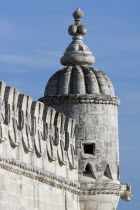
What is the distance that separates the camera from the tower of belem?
2388cm

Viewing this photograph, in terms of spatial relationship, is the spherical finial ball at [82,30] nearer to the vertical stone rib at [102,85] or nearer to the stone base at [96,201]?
the vertical stone rib at [102,85]

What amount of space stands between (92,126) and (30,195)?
3.99 metres

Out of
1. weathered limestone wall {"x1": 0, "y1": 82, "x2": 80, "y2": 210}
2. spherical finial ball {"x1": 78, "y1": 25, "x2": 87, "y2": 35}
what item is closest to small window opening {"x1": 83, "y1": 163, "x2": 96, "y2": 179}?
weathered limestone wall {"x1": 0, "y1": 82, "x2": 80, "y2": 210}

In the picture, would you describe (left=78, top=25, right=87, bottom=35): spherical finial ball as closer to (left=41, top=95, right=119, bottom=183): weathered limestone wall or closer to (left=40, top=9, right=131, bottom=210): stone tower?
(left=40, top=9, right=131, bottom=210): stone tower

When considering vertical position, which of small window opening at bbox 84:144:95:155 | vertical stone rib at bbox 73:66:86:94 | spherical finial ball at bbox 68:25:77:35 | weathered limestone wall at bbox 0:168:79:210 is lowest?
weathered limestone wall at bbox 0:168:79:210

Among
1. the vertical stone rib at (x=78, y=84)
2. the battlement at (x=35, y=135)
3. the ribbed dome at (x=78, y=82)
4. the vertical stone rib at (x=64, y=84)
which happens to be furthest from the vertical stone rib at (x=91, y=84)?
the battlement at (x=35, y=135)

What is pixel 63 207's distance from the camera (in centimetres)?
2542

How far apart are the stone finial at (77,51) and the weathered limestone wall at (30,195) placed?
3336 millimetres

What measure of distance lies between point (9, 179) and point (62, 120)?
13.1 ft

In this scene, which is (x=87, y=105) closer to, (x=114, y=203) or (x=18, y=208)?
(x=114, y=203)

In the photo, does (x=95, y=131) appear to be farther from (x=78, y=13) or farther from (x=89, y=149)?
(x=78, y=13)

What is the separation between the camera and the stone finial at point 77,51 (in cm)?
2742

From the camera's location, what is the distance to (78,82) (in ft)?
88.2

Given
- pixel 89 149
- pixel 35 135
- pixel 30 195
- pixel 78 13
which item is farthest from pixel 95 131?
pixel 30 195
